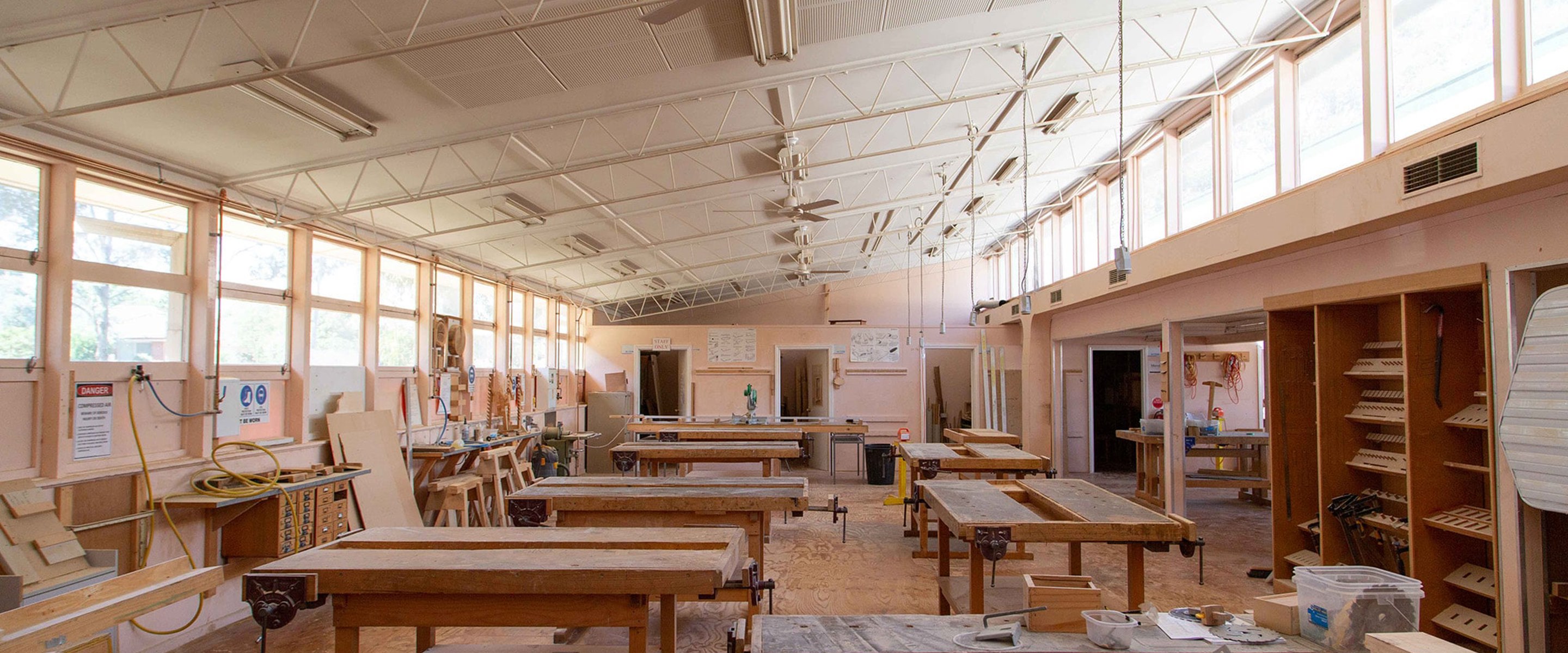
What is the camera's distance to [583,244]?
343 inches

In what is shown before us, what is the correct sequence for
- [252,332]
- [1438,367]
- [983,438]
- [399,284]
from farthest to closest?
[983,438], [399,284], [252,332], [1438,367]

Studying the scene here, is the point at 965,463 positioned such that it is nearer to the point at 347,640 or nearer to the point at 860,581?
the point at 860,581

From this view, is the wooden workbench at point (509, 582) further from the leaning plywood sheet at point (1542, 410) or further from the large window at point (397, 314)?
the large window at point (397, 314)

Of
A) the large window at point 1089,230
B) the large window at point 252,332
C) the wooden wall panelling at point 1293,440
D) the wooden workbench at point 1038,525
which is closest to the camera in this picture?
the wooden workbench at point 1038,525

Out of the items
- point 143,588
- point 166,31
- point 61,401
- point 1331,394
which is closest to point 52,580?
point 61,401

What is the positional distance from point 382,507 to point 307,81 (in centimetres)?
391

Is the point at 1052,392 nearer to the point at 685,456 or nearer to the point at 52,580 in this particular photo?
the point at 685,456

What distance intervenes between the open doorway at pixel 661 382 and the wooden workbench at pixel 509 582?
10209mm

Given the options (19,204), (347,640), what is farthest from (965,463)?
(19,204)

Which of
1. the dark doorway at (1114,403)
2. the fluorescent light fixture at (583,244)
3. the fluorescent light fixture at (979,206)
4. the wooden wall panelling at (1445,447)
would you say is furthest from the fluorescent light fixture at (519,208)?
the dark doorway at (1114,403)

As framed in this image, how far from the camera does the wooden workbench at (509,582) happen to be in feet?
8.30

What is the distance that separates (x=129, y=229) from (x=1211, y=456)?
1040 cm

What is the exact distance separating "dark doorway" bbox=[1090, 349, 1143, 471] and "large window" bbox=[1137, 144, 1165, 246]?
4.43 metres

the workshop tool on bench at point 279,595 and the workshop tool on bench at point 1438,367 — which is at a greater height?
the workshop tool on bench at point 1438,367
